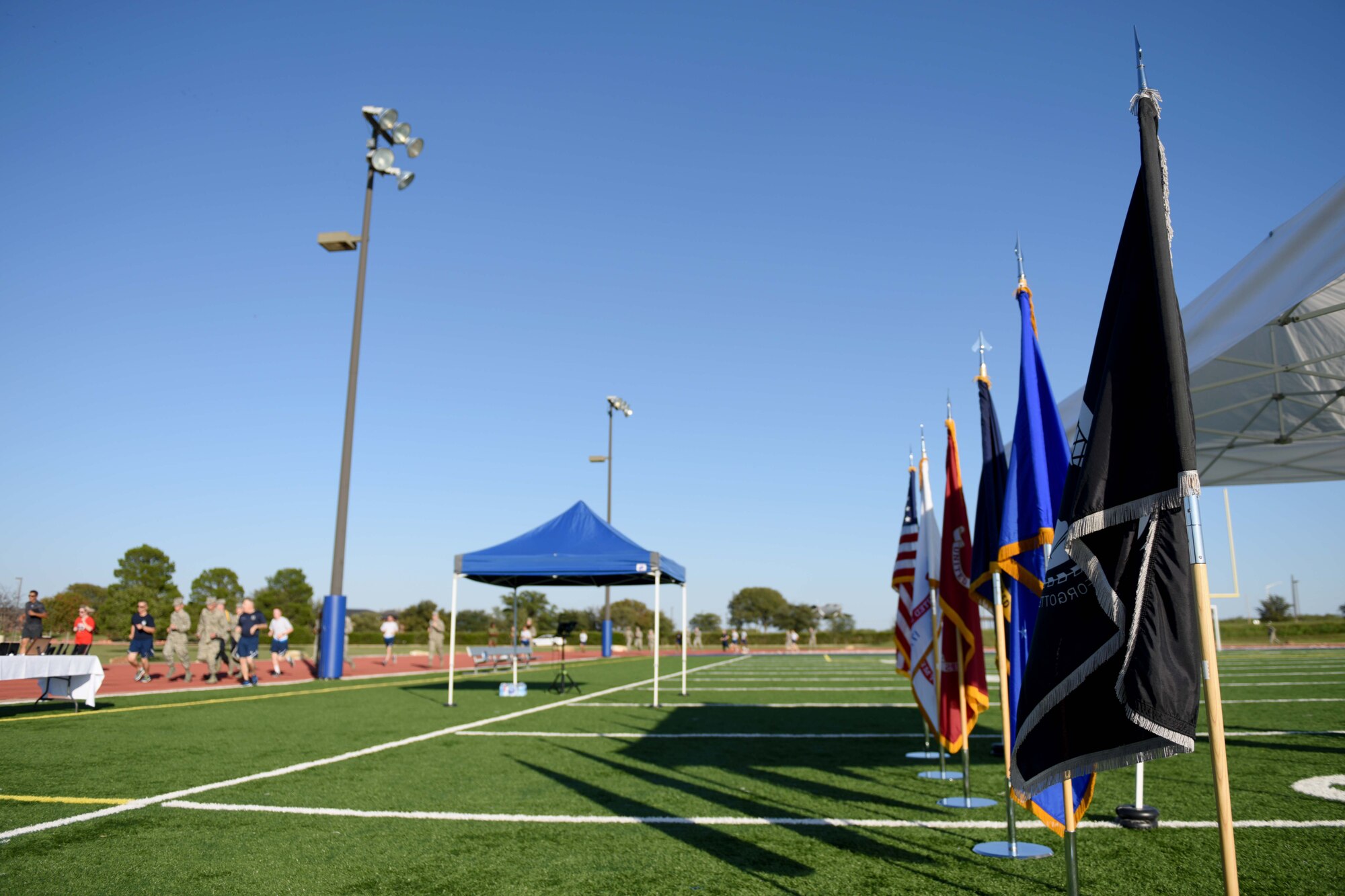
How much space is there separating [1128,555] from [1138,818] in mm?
3854

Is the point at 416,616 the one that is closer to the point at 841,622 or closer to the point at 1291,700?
the point at 841,622

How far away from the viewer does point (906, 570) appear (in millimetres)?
8875

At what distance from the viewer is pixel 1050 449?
4.89 metres

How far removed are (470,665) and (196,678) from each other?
10788mm

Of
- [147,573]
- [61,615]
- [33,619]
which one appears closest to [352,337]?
[33,619]

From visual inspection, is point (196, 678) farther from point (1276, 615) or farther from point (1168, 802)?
point (1276, 615)

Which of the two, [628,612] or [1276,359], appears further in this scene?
[628,612]

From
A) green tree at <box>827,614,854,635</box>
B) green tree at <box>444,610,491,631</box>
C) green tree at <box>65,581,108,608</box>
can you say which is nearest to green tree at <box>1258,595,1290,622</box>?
green tree at <box>827,614,854,635</box>

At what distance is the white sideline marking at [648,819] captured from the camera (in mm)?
5805

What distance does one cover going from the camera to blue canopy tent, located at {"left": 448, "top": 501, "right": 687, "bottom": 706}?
47.3 feet

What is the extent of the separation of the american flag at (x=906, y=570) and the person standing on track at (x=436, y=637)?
2303cm

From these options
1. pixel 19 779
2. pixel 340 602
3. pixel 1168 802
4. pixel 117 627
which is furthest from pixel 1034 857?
pixel 117 627

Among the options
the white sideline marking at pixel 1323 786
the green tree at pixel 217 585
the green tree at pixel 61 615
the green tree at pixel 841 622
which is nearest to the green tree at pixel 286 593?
the green tree at pixel 217 585

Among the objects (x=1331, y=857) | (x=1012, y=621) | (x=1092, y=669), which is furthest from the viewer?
(x=1012, y=621)
